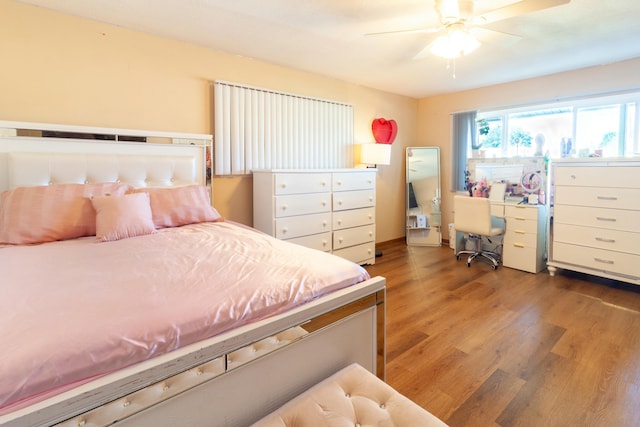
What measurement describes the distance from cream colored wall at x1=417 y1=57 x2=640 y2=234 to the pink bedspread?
313 cm

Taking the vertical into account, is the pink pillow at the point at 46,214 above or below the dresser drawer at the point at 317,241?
above

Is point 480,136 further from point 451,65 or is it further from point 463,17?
point 463,17

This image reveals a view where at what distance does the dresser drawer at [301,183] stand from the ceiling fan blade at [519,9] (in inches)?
71.9

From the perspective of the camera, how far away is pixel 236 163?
3254 millimetres

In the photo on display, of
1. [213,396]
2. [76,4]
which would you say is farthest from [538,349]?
[76,4]

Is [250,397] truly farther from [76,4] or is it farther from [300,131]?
[300,131]

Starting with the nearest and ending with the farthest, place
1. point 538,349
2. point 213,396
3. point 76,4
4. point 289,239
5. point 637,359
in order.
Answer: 1. point 213,396
2. point 637,359
3. point 538,349
4. point 76,4
5. point 289,239

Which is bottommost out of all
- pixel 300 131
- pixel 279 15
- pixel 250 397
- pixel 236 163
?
pixel 250 397

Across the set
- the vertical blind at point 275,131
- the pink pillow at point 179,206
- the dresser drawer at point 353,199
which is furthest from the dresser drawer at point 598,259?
the pink pillow at point 179,206

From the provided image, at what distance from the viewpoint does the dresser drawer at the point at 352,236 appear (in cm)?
353

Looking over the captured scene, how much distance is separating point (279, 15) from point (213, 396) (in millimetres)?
2408

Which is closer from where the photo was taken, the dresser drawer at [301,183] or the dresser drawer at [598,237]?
the dresser drawer at [598,237]

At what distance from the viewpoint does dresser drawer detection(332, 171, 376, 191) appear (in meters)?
3.51

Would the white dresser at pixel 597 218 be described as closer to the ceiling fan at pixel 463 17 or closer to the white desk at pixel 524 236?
the white desk at pixel 524 236
